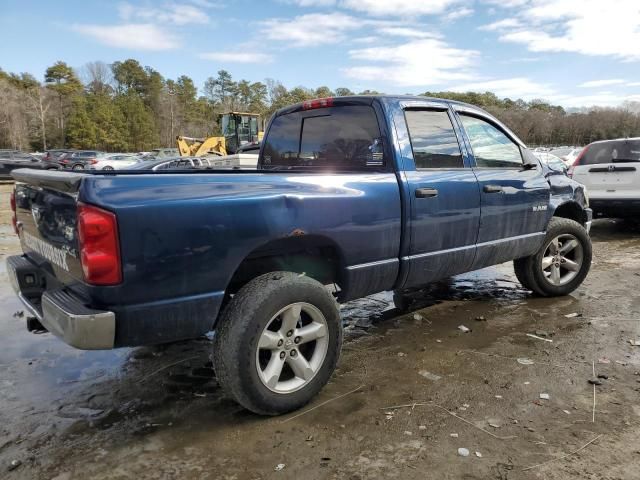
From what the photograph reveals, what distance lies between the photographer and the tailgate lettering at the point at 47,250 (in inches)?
103

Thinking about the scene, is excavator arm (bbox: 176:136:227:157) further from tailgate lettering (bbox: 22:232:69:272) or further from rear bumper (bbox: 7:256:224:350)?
rear bumper (bbox: 7:256:224:350)

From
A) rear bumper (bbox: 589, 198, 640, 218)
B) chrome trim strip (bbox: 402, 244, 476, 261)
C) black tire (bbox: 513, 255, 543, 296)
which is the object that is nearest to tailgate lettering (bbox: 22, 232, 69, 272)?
chrome trim strip (bbox: 402, 244, 476, 261)

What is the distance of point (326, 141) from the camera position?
12.7 ft

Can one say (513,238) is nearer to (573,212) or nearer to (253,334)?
(573,212)

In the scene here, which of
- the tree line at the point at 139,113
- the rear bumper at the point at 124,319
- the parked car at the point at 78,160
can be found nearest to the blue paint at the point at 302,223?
the rear bumper at the point at 124,319

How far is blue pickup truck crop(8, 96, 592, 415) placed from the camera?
233 cm

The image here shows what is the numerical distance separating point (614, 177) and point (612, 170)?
128 mm

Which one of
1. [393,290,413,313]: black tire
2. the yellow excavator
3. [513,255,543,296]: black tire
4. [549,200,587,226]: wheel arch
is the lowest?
[393,290,413,313]: black tire

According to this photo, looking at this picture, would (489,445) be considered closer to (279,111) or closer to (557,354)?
Result: (557,354)

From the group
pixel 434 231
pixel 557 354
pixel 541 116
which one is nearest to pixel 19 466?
pixel 434 231

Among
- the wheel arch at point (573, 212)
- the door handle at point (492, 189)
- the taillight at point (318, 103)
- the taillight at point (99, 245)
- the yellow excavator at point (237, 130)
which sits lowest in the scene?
the wheel arch at point (573, 212)

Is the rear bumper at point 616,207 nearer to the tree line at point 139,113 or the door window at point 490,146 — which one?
the door window at point 490,146

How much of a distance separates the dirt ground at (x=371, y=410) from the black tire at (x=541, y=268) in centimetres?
49

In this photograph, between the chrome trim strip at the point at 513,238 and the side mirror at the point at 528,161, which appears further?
the side mirror at the point at 528,161
